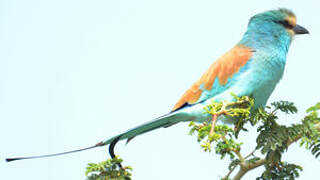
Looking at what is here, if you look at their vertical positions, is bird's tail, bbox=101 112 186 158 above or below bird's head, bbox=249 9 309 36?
below

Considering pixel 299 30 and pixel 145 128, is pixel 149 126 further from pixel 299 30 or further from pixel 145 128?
pixel 299 30

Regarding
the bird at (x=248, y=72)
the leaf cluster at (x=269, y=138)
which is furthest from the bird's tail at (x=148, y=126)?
the leaf cluster at (x=269, y=138)

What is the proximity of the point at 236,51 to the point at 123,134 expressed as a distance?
653 millimetres

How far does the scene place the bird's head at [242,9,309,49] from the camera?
1831 mm

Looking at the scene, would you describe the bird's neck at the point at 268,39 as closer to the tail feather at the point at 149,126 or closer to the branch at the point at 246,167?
the tail feather at the point at 149,126

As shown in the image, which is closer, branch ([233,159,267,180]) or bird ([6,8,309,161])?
branch ([233,159,267,180])

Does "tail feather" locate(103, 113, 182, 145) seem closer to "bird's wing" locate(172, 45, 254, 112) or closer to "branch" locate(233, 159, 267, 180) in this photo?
"bird's wing" locate(172, 45, 254, 112)

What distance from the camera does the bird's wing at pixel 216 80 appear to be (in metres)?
1.72

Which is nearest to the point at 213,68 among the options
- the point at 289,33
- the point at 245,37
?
the point at 245,37

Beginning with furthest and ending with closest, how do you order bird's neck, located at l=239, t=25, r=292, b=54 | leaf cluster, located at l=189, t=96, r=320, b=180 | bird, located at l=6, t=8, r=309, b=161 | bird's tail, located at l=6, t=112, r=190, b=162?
bird's neck, located at l=239, t=25, r=292, b=54
bird, located at l=6, t=8, r=309, b=161
bird's tail, located at l=6, t=112, r=190, b=162
leaf cluster, located at l=189, t=96, r=320, b=180

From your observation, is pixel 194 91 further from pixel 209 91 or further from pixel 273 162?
pixel 273 162

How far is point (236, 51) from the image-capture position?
1.83 metres

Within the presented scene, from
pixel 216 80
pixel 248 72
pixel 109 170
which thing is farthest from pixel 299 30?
pixel 109 170

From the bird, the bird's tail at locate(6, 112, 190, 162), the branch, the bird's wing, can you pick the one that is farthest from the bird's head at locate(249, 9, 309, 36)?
the branch
